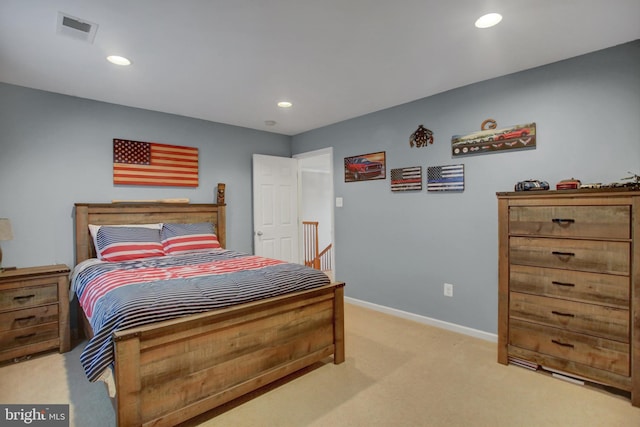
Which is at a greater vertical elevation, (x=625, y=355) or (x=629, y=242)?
(x=629, y=242)

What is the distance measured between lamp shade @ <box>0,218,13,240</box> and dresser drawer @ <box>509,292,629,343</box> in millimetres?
4044

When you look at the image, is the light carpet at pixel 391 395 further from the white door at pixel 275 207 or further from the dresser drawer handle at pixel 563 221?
the white door at pixel 275 207

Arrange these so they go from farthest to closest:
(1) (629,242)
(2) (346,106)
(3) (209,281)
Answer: (2) (346,106)
(3) (209,281)
(1) (629,242)

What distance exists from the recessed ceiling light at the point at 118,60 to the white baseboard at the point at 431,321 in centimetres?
342

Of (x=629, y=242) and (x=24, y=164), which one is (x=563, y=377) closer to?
(x=629, y=242)

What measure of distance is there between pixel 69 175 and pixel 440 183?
370cm

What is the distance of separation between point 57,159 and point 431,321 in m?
4.06

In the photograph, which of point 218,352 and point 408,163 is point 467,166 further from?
point 218,352

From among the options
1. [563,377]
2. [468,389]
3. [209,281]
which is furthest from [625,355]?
[209,281]

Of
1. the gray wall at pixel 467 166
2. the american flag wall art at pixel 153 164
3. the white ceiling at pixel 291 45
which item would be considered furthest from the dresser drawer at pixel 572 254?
the american flag wall art at pixel 153 164

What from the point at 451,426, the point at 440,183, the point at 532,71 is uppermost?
the point at 532,71

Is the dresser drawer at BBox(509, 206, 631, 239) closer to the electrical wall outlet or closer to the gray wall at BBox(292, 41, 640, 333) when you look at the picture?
the gray wall at BBox(292, 41, 640, 333)

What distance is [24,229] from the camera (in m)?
3.02

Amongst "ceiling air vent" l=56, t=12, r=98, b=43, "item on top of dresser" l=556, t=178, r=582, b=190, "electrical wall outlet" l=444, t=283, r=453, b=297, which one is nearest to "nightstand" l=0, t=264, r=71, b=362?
"ceiling air vent" l=56, t=12, r=98, b=43
